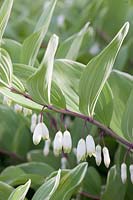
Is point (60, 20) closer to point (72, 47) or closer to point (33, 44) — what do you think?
point (72, 47)

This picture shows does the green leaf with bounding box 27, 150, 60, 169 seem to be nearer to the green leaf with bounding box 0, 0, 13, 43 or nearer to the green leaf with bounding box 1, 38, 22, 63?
the green leaf with bounding box 1, 38, 22, 63

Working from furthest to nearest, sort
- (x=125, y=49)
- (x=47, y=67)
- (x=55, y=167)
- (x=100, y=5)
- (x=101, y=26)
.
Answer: (x=101, y=26) < (x=100, y=5) < (x=125, y=49) < (x=55, y=167) < (x=47, y=67)

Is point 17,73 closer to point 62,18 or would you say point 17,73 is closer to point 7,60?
point 7,60

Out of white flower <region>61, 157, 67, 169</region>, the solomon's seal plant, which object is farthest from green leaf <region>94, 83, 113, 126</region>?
white flower <region>61, 157, 67, 169</region>

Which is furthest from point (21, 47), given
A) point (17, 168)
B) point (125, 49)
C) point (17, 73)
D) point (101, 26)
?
point (101, 26)

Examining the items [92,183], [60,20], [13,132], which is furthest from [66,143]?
[60,20]

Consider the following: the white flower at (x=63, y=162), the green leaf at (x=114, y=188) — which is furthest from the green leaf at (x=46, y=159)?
the green leaf at (x=114, y=188)

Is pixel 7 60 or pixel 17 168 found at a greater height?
pixel 7 60
